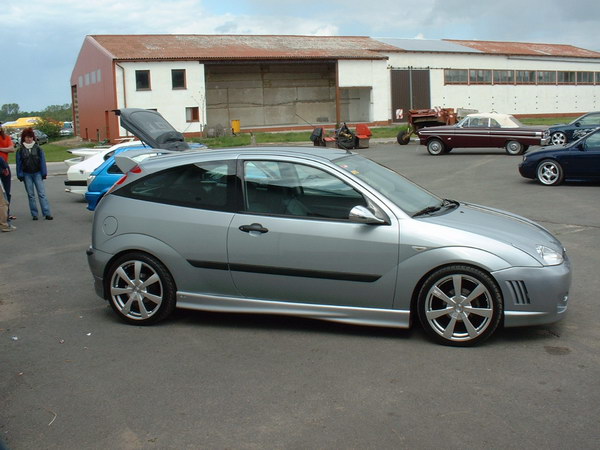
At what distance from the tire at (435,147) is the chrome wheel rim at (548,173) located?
11342 mm

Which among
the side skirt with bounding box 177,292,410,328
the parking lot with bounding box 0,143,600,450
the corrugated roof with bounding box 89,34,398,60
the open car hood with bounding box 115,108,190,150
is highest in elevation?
the corrugated roof with bounding box 89,34,398,60

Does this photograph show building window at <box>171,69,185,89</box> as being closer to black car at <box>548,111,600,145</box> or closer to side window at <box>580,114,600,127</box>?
black car at <box>548,111,600,145</box>

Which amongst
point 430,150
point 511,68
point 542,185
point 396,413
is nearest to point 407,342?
point 396,413

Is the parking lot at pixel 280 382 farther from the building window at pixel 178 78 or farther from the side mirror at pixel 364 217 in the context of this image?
the building window at pixel 178 78

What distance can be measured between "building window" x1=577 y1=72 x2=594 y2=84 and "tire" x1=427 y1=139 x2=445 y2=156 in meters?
44.3

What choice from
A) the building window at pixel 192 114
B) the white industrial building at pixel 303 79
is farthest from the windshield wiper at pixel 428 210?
the building window at pixel 192 114

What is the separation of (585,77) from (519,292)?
223ft

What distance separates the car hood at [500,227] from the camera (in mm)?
5574

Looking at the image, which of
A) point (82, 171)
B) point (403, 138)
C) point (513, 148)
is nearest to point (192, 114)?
point (403, 138)

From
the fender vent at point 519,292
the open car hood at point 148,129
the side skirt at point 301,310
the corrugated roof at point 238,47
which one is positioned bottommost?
the side skirt at point 301,310

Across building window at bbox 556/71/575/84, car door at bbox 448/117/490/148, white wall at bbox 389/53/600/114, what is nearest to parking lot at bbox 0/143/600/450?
car door at bbox 448/117/490/148

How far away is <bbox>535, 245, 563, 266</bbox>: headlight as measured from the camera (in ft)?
18.1

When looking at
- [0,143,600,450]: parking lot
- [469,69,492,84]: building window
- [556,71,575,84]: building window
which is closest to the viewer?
[0,143,600,450]: parking lot

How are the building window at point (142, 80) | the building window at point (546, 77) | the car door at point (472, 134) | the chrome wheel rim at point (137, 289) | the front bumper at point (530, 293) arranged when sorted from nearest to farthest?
the front bumper at point (530, 293)
the chrome wheel rim at point (137, 289)
the car door at point (472, 134)
the building window at point (142, 80)
the building window at point (546, 77)
